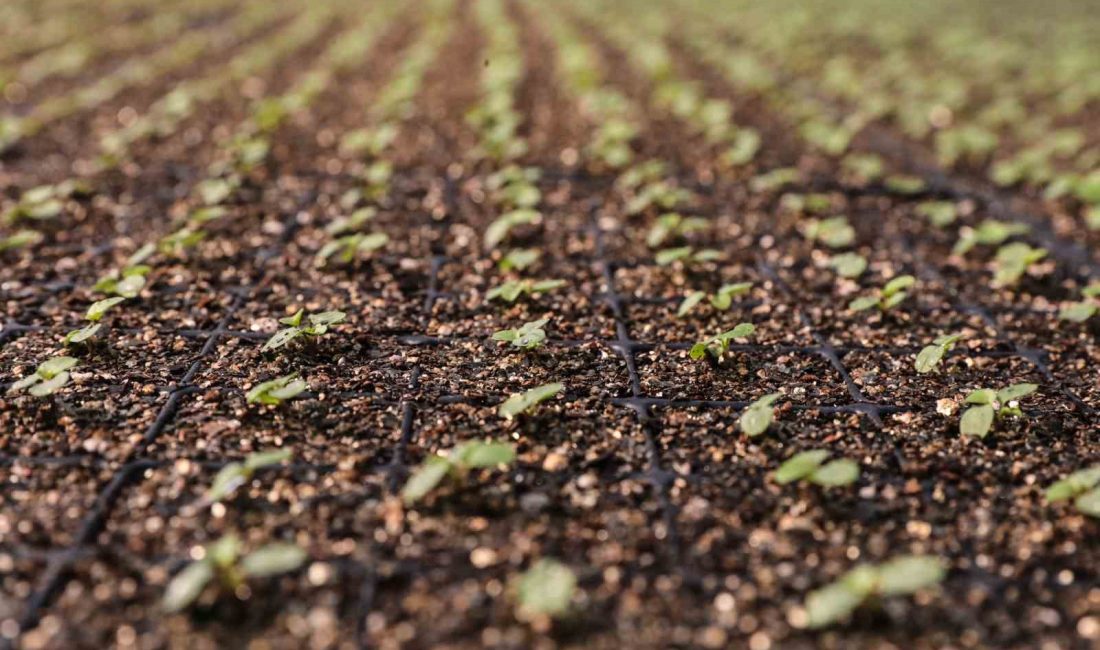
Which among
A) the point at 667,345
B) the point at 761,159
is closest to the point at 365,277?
the point at 667,345

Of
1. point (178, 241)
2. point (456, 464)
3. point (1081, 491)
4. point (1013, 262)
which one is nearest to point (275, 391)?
point (456, 464)

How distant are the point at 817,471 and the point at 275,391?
3.96ft

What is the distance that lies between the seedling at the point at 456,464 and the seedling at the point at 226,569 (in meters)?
0.25

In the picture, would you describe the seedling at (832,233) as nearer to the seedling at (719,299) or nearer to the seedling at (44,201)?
the seedling at (719,299)

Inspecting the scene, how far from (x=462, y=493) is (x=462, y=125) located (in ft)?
10.8

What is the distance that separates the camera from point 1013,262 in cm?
303

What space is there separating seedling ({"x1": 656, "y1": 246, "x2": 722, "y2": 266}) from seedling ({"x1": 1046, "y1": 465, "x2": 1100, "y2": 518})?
136cm

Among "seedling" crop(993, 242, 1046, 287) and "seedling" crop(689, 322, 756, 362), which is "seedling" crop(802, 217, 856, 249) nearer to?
"seedling" crop(993, 242, 1046, 287)

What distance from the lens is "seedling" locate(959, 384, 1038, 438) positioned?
1986mm

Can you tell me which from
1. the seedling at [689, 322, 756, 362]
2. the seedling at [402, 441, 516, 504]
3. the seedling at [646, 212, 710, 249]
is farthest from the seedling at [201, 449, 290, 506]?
the seedling at [646, 212, 710, 249]

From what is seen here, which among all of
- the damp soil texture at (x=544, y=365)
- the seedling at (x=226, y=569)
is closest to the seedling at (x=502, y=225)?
the damp soil texture at (x=544, y=365)

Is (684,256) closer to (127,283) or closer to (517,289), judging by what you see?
(517,289)

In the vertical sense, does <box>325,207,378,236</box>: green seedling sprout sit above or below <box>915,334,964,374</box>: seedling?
above

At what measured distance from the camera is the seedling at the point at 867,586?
57.7 inches
